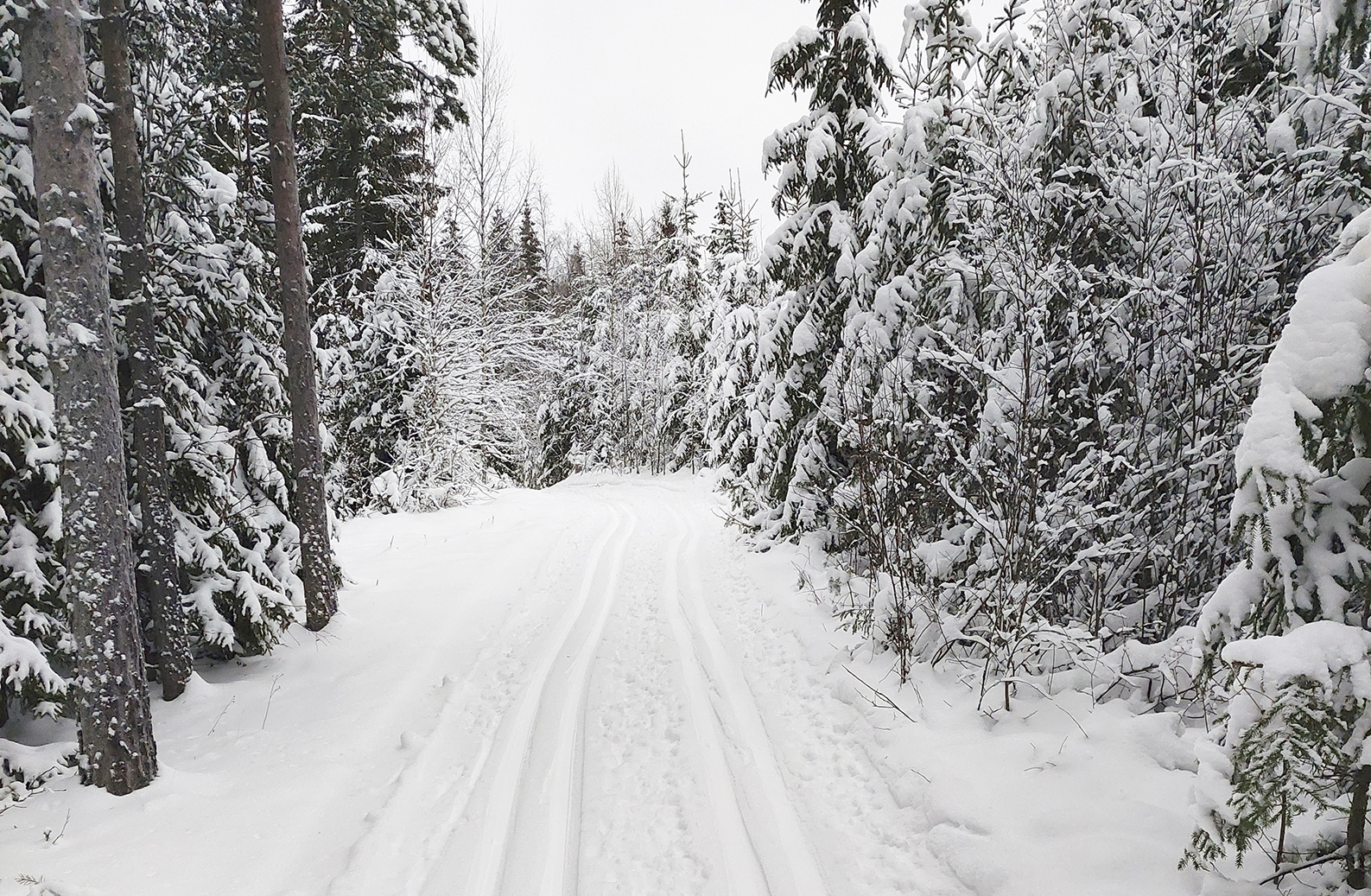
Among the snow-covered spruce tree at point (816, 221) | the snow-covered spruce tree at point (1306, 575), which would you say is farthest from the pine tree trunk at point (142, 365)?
the snow-covered spruce tree at point (816, 221)

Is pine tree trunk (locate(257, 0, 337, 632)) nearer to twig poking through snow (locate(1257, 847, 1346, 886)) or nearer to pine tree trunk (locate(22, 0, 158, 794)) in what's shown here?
pine tree trunk (locate(22, 0, 158, 794))

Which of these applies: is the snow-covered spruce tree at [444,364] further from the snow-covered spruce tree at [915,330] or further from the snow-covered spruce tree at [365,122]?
the snow-covered spruce tree at [915,330]

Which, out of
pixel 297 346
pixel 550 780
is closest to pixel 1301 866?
pixel 550 780

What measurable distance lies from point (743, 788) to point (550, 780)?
4.47 ft

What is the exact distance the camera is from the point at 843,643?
629 cm

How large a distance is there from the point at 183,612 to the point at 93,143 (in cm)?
365

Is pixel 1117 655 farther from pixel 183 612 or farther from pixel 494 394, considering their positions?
pixel 494 394

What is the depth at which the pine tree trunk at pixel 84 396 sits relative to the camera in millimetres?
3799

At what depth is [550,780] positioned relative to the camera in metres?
4.31

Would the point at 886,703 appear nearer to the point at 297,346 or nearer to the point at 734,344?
the point at 297,346

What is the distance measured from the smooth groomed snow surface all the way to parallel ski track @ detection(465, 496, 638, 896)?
19mm

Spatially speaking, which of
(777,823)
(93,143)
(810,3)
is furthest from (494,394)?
(777,823)

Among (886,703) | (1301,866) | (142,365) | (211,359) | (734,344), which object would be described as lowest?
(886,703)

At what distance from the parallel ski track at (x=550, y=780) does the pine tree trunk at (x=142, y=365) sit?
3038mm
